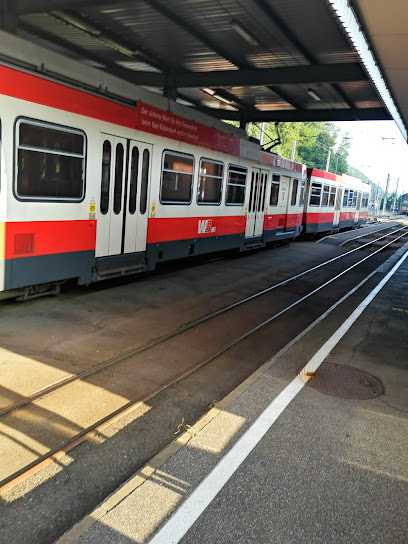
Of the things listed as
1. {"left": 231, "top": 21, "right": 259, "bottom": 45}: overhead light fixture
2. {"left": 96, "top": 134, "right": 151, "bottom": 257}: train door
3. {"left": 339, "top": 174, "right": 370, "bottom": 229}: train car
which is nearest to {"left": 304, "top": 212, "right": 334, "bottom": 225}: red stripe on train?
{"left": 339, "top": 174, "right": 370, "bottom": 229}: train car

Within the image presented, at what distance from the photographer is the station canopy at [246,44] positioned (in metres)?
8.01

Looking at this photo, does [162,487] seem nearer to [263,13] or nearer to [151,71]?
[263,13]

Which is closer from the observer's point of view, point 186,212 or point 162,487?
point 162,487

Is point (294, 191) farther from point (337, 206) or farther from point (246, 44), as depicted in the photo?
point (337, 206)

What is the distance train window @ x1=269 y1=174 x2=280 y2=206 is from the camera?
1772 cm

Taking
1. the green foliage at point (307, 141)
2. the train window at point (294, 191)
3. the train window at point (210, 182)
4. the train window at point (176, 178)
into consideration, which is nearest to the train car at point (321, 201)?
the train window at point (294, 191)

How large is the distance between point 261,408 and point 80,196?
5221 mm

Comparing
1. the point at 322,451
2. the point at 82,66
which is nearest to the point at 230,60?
the point at 82,66

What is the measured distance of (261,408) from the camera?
4742 mm

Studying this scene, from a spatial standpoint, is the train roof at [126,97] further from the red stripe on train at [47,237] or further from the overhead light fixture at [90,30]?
Answer: the overhead light fixture at [90,30]

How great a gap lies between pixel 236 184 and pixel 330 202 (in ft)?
45.1

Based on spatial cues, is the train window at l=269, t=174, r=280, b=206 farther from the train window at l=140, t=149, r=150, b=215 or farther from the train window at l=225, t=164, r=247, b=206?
the train window at l=140, t=149, r=150, b=215

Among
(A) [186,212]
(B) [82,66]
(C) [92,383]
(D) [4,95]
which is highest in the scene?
(B) [82,66]

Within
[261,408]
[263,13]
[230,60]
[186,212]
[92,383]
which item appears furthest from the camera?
[230,60]
